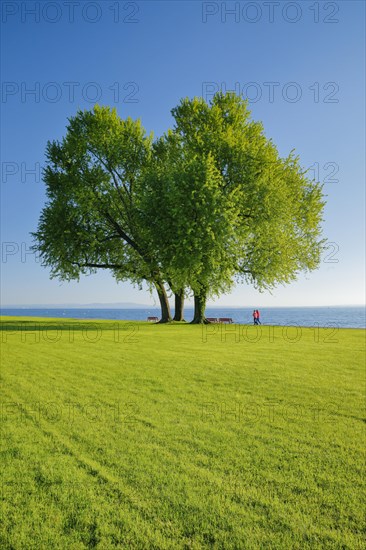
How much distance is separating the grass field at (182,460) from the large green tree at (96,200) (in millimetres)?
22857

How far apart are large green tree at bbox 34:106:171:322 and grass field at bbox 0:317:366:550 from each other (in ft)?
75.0

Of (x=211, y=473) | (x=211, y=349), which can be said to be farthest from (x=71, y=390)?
(x=211, y=349)

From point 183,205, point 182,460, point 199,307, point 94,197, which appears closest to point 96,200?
point 94,197

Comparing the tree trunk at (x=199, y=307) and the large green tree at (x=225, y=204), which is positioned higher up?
the large green tree at (x=225, y=204)

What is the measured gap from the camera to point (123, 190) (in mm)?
35250

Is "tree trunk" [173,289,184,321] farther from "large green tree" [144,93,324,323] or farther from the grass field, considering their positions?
the grass field

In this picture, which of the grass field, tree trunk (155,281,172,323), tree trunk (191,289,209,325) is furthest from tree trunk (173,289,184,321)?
the grass field

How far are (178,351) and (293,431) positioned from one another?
30.6 feet

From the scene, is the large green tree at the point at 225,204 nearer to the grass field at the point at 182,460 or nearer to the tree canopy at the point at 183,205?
the tree canopy at the point at 183,205

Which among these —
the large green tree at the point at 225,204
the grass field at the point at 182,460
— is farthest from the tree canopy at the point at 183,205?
the grass field at the point at 182,460

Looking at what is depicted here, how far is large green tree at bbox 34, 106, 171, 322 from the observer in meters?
32.2

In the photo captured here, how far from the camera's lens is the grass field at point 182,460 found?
379 centimetres

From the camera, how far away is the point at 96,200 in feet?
104

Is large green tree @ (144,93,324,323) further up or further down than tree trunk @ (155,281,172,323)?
further up
